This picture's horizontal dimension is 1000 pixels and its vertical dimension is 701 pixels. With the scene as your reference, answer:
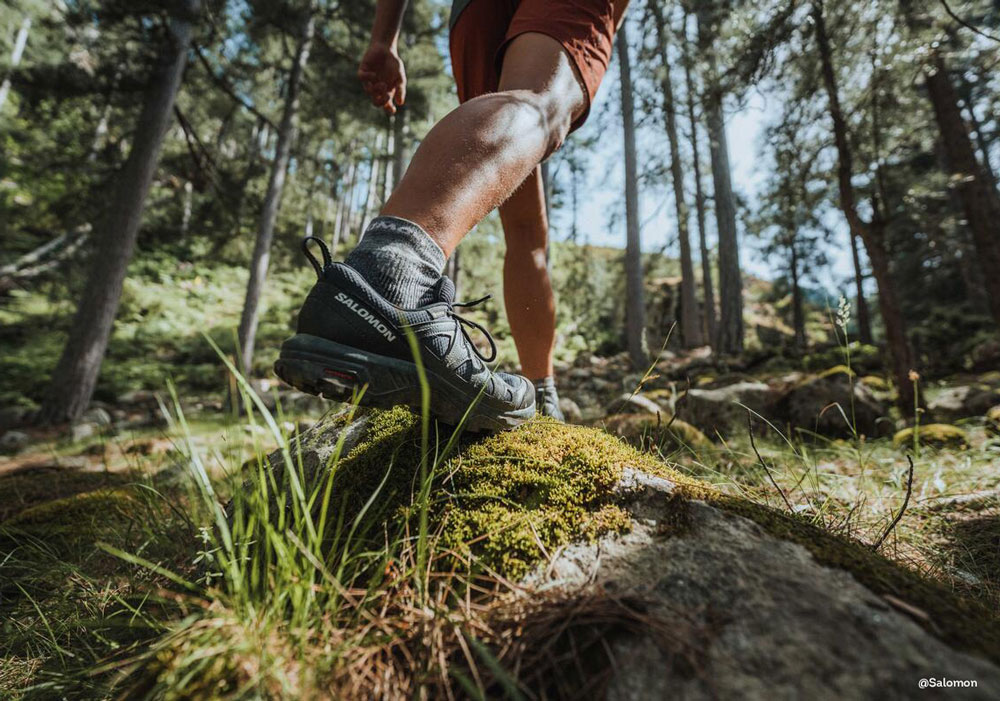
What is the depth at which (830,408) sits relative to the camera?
404 cm

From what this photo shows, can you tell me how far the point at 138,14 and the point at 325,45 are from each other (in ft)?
11.3

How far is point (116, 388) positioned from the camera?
912 cm

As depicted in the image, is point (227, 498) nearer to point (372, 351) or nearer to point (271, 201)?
point (372, 351)

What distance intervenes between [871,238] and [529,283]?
13.4 ft

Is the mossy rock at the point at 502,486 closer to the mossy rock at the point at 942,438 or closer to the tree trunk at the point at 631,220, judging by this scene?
the mossy rock at the point at 942,438

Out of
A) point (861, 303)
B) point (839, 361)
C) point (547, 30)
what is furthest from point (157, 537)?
point (861, 303)

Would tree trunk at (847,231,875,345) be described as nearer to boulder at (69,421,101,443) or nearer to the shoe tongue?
the shoe tongue

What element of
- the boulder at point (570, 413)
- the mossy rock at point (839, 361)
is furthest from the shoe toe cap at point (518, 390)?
the mossy rock at point (839, 361)

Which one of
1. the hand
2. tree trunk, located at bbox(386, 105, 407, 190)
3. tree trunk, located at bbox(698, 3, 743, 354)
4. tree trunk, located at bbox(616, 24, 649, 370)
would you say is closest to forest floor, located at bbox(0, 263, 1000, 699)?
the hand

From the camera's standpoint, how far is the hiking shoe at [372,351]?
91 centimetres

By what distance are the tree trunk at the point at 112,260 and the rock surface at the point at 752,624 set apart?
7.85 metres

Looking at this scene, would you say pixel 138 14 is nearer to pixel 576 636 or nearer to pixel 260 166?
pixel 260 166

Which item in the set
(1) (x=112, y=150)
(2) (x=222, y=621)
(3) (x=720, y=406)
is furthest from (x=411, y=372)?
(1) (x=112, y=150)

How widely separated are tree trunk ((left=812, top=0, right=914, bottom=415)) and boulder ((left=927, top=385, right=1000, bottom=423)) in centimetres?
70
